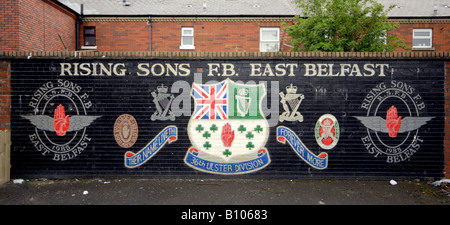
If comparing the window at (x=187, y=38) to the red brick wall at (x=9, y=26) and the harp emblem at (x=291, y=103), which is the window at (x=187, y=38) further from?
the harp emblem at (x=291, y=103)

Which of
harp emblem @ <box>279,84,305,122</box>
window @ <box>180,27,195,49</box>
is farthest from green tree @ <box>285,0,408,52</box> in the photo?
window @ <box>180,27,195,49</box>

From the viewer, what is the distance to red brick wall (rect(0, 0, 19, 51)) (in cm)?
955

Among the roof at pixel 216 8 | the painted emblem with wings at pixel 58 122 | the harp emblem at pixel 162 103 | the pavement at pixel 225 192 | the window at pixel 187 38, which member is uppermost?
the roof at pixel 216 8

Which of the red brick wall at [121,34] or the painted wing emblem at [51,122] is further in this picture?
the red brick wall at [121,34]

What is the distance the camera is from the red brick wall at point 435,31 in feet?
49.4

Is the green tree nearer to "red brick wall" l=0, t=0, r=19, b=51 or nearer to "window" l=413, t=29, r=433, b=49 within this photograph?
"window" l=413, t=29, r=433, b=49

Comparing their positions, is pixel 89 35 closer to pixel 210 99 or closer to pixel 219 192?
pixel 210 99

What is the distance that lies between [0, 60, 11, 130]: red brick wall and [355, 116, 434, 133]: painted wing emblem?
24.1 feet

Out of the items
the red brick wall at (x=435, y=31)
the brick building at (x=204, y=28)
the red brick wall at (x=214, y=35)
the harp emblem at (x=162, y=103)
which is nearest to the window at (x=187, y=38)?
the brick building at (x=204, y=28)

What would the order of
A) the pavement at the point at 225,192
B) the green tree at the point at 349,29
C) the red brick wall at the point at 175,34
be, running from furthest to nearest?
the red brick wall at the point at 175,34 < the green tree at the point at 349,29 < the pavement at the point at 225,192

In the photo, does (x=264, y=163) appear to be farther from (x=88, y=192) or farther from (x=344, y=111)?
(x=88, y=192)

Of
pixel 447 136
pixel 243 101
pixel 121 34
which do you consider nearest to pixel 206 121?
pixel 243 101

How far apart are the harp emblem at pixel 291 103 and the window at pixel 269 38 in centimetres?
1075

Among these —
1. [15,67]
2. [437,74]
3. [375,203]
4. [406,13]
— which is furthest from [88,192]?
[406,13]
